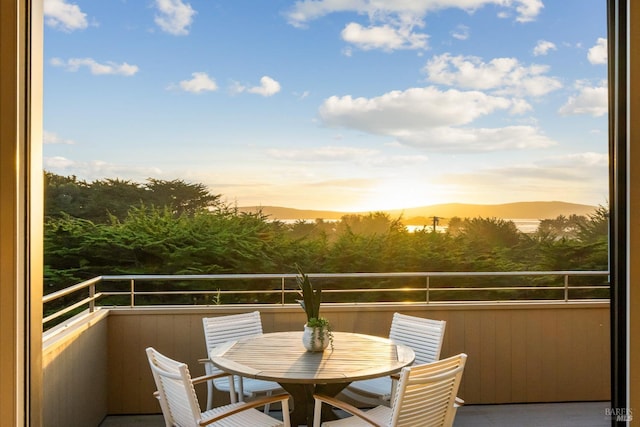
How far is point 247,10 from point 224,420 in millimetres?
4826

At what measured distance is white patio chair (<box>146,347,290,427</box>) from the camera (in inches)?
97.2

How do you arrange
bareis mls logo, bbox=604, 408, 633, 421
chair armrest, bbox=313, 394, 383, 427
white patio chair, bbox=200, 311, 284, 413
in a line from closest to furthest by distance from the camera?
bareis mls logo, bbox=604, 408, 633, 421
chair armrest, bbox=313, 394, 383, 427
white patio chair, bbox=200, 311, 284, 413

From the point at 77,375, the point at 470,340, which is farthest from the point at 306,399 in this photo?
the point at 470,340

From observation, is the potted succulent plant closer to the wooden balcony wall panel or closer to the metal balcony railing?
the wooden balcony wall panel

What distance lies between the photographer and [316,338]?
324 cm

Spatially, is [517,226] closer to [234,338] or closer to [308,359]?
[234,338]

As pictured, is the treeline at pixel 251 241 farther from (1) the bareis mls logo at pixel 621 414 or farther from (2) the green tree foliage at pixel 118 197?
(1) the bareis mls logo at pixel 621 414

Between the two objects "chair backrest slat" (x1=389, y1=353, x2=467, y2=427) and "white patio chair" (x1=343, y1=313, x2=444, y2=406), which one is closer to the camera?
"chair backrest slat" (x1=389, y1=353, x2=467, y2=427)

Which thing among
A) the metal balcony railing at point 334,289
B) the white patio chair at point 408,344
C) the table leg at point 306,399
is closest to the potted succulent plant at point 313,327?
the table leg at point 306,399

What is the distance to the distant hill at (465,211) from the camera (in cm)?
675

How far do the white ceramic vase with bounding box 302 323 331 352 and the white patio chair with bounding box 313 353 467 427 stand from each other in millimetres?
549

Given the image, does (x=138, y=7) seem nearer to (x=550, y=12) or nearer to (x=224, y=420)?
(x=550, y=12)

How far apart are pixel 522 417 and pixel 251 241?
419cm

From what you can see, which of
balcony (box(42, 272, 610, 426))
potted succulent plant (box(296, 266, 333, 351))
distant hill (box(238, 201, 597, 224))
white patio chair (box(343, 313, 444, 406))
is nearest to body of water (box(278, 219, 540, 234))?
distant hill (box(238, 201, 597, 224))
